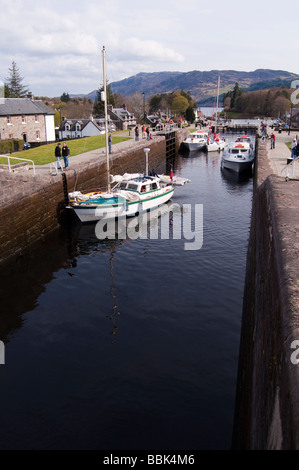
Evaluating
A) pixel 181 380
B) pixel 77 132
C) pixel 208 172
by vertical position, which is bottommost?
pixel 181 380

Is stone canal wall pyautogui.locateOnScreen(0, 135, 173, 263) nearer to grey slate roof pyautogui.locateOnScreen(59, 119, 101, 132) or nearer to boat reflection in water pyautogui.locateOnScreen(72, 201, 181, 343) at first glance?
boat reflection in water pyautogui.locateOnScreen(72, 201, 181, 343)

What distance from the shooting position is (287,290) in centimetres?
616

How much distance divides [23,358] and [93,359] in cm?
183

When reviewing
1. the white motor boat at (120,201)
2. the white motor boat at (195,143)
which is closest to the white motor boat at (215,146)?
the white motor boat at (195,143)

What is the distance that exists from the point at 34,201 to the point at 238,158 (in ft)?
74.4

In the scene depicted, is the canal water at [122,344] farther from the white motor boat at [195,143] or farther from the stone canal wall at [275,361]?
the white motor boat at [195,143]

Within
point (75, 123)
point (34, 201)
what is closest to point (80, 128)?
point (75, 123)

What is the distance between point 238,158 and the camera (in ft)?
120

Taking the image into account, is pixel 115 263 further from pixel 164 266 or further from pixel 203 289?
pixel 203 289

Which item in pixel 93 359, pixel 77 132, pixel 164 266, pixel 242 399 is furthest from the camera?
pixel 77 132

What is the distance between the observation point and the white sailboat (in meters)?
20.7

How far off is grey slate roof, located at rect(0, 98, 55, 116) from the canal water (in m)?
33.3

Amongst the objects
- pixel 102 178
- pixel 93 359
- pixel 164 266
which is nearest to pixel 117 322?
pixel 93 359

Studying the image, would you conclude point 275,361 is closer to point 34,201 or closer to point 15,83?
point 34,201
